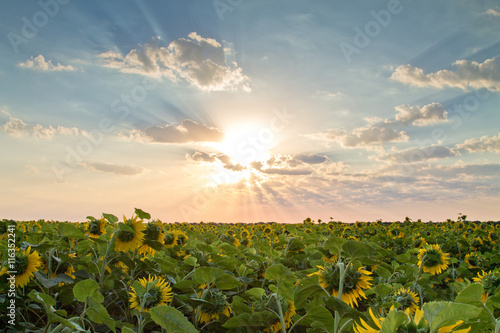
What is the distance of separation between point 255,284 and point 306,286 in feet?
5.82

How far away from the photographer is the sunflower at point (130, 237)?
3676 mm

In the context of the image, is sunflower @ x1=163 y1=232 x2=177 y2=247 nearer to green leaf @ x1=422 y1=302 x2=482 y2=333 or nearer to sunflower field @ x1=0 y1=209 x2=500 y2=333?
sunflower field @ x1=0 y1=209 x2=500 y2=333

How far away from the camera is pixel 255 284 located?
3969 mm

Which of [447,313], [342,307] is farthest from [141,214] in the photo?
[447,313]

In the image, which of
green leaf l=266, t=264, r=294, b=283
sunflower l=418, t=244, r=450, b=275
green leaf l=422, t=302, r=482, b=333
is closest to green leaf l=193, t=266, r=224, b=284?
green leaf l=266, t=264, r=294, b=283

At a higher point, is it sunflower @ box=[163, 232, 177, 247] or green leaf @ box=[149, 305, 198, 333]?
sunflower @ box=[163, 232, 177, 247]

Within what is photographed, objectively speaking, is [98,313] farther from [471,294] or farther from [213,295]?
[471,294]

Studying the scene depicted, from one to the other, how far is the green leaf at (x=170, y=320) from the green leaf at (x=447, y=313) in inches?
36.1

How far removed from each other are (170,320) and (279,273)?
3.79 ft

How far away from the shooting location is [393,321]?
977mm

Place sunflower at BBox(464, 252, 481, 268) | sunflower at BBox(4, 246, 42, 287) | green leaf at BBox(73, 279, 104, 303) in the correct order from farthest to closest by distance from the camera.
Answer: sunflower at BBox(464, 252, 481, 268) → sunflower at BBox(4, 246, 42, 287) → green leaf at BBox(73, 279, 104, 303)

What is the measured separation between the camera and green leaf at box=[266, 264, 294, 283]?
7.85 feet

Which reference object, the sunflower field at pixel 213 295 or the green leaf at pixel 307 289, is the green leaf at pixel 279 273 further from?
the green leaf at pixel 307 289

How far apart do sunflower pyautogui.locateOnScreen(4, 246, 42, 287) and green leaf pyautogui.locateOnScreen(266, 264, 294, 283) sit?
2.15m
